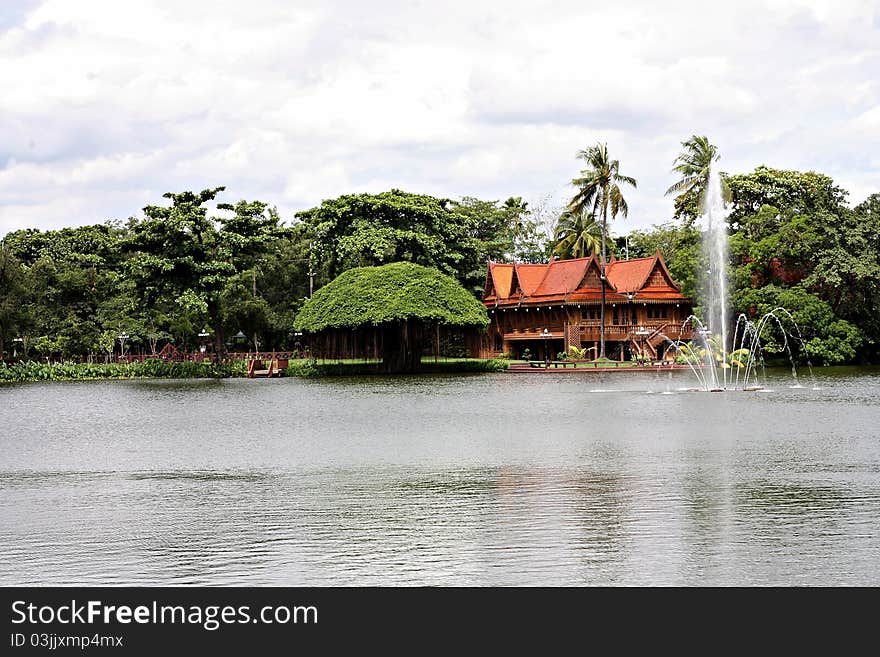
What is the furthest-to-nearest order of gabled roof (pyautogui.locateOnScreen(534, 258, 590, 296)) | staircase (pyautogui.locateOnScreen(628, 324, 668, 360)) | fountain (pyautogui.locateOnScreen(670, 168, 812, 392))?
gabled roof (pyautogui.locateOnScreen(534, 258, 590, 296)) < staircase (pyautogui.locateOnScreen(628, 324, 668, 360)) < fountain (pyautogui.locateOnScreen(670, 168, 812, 392))

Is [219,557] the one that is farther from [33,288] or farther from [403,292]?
[33,288]

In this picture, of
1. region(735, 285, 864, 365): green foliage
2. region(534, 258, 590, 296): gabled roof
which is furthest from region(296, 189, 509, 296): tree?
region(735, 285, 864, 365): green foliage

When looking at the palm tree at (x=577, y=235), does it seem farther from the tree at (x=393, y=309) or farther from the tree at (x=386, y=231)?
the tree at (x=393, y=309)

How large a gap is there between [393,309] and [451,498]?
39.1 metres

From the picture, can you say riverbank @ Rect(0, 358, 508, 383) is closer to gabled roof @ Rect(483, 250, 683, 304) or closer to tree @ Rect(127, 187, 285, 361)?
tree @ Rect(127, 187, 285, 361)

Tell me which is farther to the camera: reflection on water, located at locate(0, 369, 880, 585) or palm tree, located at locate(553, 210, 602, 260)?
palm tree, located at locate(553, 210, 602, 260)

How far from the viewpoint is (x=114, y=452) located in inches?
721

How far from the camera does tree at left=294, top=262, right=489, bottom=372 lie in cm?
5162

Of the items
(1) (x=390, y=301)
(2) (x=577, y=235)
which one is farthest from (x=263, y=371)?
(2) (x=577, y=235)

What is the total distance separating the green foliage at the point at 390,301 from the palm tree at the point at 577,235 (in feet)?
47.2

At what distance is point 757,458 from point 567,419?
769cm

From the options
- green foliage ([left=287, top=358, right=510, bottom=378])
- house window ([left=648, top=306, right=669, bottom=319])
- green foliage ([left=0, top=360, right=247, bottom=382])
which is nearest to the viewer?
green foliage ([left=0, top=360, right=247, bottom=382])

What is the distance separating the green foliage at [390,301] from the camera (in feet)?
169
